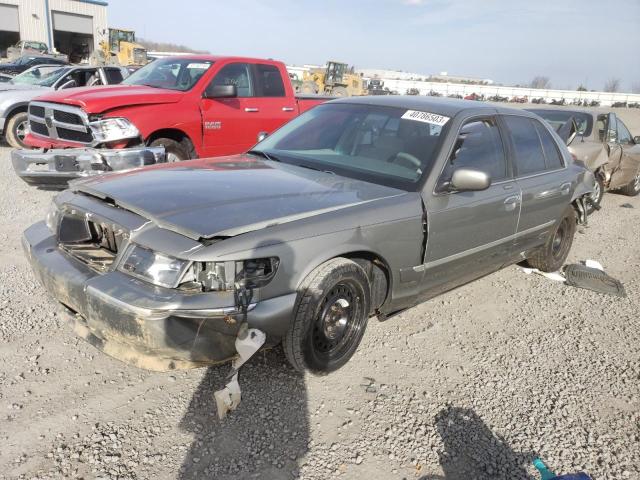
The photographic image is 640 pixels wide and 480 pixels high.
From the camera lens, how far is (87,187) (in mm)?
3043

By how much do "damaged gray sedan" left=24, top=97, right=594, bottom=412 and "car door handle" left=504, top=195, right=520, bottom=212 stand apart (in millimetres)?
11

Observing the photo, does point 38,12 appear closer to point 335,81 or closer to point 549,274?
point 335,81

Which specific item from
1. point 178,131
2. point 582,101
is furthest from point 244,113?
point 582,101

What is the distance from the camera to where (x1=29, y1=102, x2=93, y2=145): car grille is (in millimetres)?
5766

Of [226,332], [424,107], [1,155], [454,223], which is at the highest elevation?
[424,107]

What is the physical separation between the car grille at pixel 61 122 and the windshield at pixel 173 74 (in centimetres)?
→ 120

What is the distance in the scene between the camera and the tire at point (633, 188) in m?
9.59

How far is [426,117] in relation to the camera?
147 inches

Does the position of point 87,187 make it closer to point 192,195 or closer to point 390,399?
point 192,195

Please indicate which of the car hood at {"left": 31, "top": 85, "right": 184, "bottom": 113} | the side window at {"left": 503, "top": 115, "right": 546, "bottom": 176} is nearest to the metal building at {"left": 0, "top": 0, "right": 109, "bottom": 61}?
the car hood at {"left": 31, "top": 85, "right": 184, "bottom": 113}

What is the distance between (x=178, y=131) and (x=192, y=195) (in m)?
3.81

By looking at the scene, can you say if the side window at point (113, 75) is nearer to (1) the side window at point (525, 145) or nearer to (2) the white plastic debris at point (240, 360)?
(1) the side window at point (525, 145)

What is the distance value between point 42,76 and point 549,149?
11454mm

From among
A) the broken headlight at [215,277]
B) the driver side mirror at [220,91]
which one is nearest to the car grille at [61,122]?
the driver side mirror at [220,91]
